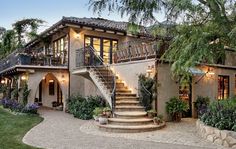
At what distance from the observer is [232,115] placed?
10.1 meters

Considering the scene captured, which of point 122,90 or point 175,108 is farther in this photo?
point 122,90

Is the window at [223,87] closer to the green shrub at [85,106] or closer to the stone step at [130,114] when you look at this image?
the stone step at [130,114]

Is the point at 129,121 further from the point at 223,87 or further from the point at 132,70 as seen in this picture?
the point at 223,87

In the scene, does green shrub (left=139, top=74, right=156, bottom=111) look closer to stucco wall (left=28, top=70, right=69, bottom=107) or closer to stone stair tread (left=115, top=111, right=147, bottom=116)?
stone stair tread (left=115, top=111, right=147, bottom=116)

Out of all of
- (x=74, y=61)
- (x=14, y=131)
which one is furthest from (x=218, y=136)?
(x=74, y=61)

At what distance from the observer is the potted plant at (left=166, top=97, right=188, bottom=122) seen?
15.2 meters

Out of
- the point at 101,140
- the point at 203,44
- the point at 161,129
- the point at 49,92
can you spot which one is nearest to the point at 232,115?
the point at 203,44

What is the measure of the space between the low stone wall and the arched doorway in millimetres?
14427

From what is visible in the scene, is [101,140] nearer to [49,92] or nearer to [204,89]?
[204,89]

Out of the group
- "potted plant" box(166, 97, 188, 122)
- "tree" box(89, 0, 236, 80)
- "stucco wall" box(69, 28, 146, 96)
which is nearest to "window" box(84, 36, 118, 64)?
"stucco wall" box(69, 28, 146, 96)

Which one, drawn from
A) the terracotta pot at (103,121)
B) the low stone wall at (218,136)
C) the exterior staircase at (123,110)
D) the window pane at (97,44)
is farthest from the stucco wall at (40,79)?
the low stone wall at (218,136)

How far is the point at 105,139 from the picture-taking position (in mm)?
→ 10844

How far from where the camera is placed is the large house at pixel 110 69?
15250mm

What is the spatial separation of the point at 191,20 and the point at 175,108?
574cm
